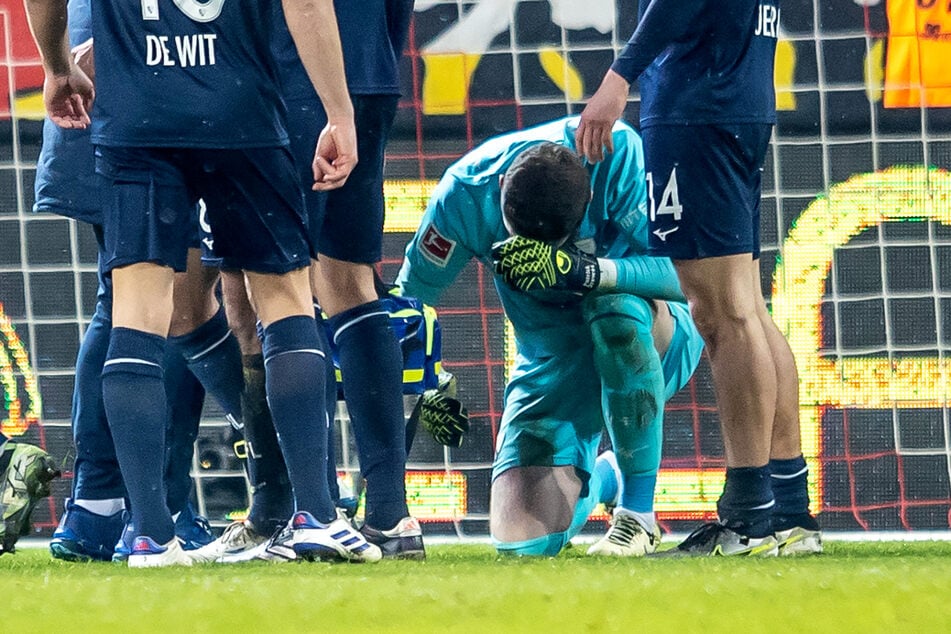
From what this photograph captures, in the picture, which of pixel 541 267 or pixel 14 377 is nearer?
pixel 541 267

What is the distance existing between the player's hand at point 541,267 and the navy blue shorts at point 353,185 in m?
0.27

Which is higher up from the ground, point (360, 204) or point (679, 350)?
point (360, 204)

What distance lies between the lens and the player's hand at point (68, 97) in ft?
10.6

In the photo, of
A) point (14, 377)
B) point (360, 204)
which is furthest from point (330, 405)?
point (14, 377)

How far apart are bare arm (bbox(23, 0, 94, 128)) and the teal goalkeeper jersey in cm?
88

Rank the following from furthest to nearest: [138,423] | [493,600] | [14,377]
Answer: [14,377] → [138,423] → [493,600]

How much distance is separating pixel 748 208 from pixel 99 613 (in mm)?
1715

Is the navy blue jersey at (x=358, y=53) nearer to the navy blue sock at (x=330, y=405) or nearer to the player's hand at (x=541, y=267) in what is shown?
the player's hand at (x=541, y=267)

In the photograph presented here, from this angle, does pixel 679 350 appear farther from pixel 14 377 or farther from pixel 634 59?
pixel 14 377

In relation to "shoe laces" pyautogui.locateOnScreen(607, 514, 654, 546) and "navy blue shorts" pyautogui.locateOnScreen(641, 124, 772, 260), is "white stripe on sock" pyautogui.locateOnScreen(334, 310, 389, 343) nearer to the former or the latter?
"navy blue shorts" pyautogui.locateOnScreen(641, 124, 772, 260)

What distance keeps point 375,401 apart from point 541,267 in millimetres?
432

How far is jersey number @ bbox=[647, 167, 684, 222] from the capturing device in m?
3.24

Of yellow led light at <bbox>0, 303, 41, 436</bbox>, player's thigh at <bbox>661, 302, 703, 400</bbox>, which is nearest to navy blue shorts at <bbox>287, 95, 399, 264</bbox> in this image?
player's thigh at <bbox>661, 302, 703, 400</bbox>

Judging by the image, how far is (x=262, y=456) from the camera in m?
3.36
